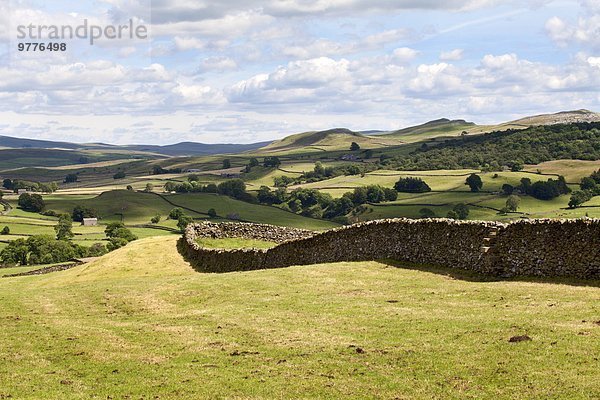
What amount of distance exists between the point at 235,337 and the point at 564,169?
173796 millimetres

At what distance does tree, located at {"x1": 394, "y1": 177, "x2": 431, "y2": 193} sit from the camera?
184875mm

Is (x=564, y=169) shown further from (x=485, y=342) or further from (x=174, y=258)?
(x=485, y=342)

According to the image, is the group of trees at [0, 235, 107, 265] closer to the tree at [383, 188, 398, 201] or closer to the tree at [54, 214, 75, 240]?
the tree at [54, 214, 75, 240]

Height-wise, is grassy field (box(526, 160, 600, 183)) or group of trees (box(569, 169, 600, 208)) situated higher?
grassy field (box(526, 160, 600, 183))

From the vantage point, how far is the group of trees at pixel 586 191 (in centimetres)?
13610

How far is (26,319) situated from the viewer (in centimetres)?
2889

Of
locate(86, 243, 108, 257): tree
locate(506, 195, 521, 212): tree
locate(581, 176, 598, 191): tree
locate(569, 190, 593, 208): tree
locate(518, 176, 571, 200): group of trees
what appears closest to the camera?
locate(86, 243, 108, 257): tree

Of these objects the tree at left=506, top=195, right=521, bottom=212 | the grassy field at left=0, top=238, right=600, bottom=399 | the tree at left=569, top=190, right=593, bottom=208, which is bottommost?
the tree at left=506, top=195, right=521, bottom=212

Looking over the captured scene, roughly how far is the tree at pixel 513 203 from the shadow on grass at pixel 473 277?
362 feet

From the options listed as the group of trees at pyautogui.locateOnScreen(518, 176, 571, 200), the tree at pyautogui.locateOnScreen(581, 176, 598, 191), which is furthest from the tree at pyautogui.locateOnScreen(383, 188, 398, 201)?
the tree at pyautogui.locateOnScreen(581, 176, 598, 191)

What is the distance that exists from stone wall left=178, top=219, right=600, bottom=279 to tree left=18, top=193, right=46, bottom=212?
154 meters

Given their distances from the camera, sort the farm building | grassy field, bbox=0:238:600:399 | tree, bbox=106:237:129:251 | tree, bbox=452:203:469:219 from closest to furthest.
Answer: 1. grassy field, bbox=0:238:600:399
2. tree, bbox=106:237:129:251
3. tree, bbox=452:203:469:219
4. the farm building

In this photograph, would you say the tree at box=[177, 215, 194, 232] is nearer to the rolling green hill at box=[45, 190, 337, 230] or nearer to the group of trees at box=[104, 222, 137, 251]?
the group of trees at box=[104, 222, 137, 251]

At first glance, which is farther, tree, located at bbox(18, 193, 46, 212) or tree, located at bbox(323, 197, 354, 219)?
tree, located at bbox(18, 193, 46, 212)
